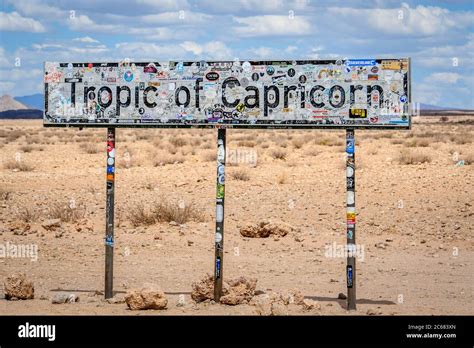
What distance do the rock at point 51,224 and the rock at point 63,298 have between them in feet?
18.0

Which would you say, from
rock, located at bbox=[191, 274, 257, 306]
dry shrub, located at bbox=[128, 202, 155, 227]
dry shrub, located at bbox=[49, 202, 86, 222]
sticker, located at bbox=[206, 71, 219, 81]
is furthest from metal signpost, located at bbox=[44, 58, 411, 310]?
dry shrub, located at bbox=[49, 202, 86, 222]

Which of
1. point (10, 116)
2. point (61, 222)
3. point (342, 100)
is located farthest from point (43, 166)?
point (10, 116)

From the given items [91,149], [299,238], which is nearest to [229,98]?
[299,238]

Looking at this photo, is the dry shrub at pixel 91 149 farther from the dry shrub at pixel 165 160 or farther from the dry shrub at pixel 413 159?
the dry shrub at pixel 413 159

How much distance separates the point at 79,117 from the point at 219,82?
67.6 inches

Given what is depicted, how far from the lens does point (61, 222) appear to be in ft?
50.9

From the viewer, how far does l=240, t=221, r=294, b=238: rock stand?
1433 centimetres

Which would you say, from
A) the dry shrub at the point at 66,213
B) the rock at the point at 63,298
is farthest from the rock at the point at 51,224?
the rock at the point at 63,298

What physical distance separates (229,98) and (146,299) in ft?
8.00

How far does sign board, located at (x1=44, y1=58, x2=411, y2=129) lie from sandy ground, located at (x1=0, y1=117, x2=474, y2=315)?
2.14 metres

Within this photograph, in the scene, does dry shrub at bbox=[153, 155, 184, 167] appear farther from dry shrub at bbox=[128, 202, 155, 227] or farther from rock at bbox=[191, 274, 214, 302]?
rock at bbox=[191, 274, 214, 302]

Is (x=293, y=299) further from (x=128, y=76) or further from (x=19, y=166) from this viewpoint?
(x=19, y=166)

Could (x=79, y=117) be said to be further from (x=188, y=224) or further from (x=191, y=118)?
(x=188, y=224)

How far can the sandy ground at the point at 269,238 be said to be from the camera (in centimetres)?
1026
